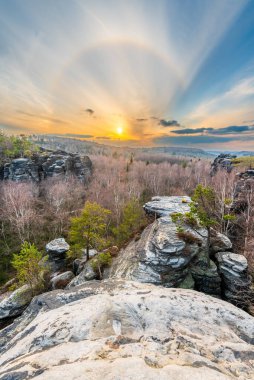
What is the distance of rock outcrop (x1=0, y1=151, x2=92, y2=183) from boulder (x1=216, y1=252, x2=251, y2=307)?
48809mm

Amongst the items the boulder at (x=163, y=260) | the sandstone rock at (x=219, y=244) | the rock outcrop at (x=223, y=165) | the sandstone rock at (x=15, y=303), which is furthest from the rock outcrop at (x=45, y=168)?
the sandstone rock at (x=219, y=244)

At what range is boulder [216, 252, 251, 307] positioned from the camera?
14438 mm

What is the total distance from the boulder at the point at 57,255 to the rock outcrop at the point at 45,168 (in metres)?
33.6

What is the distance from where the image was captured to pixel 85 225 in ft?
57.0

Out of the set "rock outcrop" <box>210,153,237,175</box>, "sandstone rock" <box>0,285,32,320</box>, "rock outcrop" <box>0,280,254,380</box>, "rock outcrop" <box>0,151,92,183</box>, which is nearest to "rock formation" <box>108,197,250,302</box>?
"rock outcrop" <box>0,280,254,380</box>

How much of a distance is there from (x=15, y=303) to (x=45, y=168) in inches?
1746

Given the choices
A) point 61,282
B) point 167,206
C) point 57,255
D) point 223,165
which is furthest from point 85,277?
point 223,165

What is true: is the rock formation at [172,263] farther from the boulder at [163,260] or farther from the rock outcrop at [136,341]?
the rock outcrop at [136,341]

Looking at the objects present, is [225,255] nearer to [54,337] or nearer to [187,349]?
[187,349]

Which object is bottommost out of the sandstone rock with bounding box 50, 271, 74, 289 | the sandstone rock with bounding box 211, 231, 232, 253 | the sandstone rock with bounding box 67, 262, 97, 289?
the sandstone rock with bounding box 50, 271, 74, 289

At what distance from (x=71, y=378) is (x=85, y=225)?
1393 cm

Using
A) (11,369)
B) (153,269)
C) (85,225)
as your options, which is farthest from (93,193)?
(11,369)

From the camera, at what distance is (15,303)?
14867 mm

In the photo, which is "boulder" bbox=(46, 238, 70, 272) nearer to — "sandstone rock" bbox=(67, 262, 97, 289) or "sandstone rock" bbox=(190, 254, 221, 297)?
"sandstone rock" bbox=(67, 262, 97, 289)
